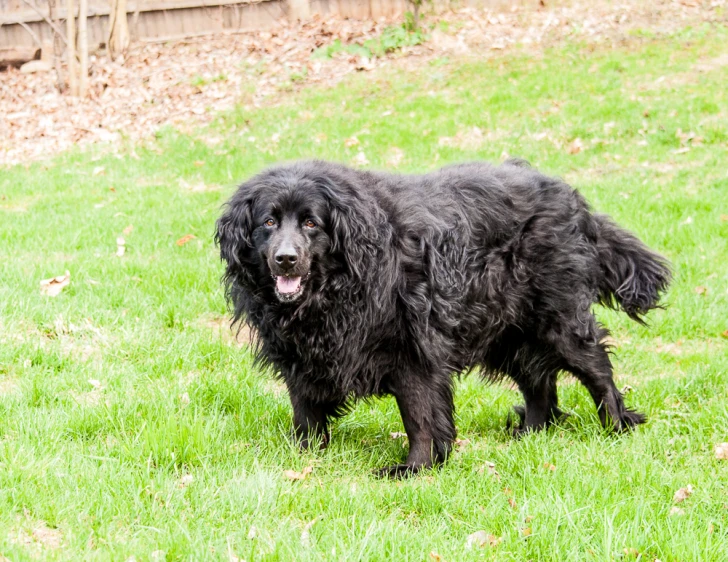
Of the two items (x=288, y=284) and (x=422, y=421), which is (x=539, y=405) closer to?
(x=422, y=421)

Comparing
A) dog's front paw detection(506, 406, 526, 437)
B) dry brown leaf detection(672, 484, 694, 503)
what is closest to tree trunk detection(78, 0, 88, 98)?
dog's front paw detection(506, 406, 526, 437)

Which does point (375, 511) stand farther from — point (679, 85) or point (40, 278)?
point (679, 85)

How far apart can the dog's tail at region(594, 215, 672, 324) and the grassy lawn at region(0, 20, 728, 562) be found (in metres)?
0.63

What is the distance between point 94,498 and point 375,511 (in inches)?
47.4

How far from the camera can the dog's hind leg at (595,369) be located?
194 inches

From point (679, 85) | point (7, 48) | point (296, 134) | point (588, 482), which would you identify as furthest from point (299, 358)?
point (7, 48)

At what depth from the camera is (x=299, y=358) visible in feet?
14.5

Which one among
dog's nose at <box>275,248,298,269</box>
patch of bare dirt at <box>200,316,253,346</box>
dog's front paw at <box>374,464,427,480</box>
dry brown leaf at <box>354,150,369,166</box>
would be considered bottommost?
dog's front paw at <box>374,464,427,480</box>

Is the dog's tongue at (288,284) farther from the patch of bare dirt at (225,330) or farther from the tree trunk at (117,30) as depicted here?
the tree trunk at (117,30)

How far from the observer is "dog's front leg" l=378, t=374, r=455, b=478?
4402mm

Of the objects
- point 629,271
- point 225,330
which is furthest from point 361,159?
point 629,271

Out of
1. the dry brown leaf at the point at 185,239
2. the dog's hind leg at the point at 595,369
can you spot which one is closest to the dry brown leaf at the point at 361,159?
the dry brown leaf at the point at 185,239

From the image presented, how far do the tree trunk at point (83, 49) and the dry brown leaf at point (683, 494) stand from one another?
11.7 metres

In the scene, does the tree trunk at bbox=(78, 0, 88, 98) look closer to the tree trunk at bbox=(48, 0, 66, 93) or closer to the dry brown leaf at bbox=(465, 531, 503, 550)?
the tree trunk at bbox=(48, 0, 66, 93)
